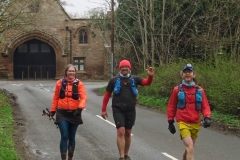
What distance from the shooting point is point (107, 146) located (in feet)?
31.9

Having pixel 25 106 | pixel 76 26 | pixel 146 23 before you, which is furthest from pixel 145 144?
pixel 76 26

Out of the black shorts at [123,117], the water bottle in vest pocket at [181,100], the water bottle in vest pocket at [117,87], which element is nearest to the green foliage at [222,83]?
the black shorts at [123,117]

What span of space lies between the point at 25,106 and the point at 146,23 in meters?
8.36

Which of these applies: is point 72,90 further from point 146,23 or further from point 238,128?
point 146,23

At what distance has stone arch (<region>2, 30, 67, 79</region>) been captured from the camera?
4962 cm

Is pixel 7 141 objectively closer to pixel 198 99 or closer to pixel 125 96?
pixel 125 96

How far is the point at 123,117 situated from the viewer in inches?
308

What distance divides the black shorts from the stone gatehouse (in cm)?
4283

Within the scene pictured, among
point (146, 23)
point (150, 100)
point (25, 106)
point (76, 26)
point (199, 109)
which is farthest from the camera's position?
point (76, 26)

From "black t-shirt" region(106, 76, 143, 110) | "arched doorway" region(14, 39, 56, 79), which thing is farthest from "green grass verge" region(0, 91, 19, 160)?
"arched doorway" region(14, 39, 56, 79)

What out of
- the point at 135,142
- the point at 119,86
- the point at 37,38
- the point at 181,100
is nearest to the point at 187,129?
the point at 181,100

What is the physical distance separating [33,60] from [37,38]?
307 cm

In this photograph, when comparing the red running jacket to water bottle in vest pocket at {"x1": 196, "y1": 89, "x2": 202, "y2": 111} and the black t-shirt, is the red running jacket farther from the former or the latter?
the black t-shirt

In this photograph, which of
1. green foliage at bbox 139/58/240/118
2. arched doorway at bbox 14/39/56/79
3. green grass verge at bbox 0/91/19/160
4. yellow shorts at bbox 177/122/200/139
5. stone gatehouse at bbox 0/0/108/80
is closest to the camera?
yellow shorts at bbox 177/122/200/139
